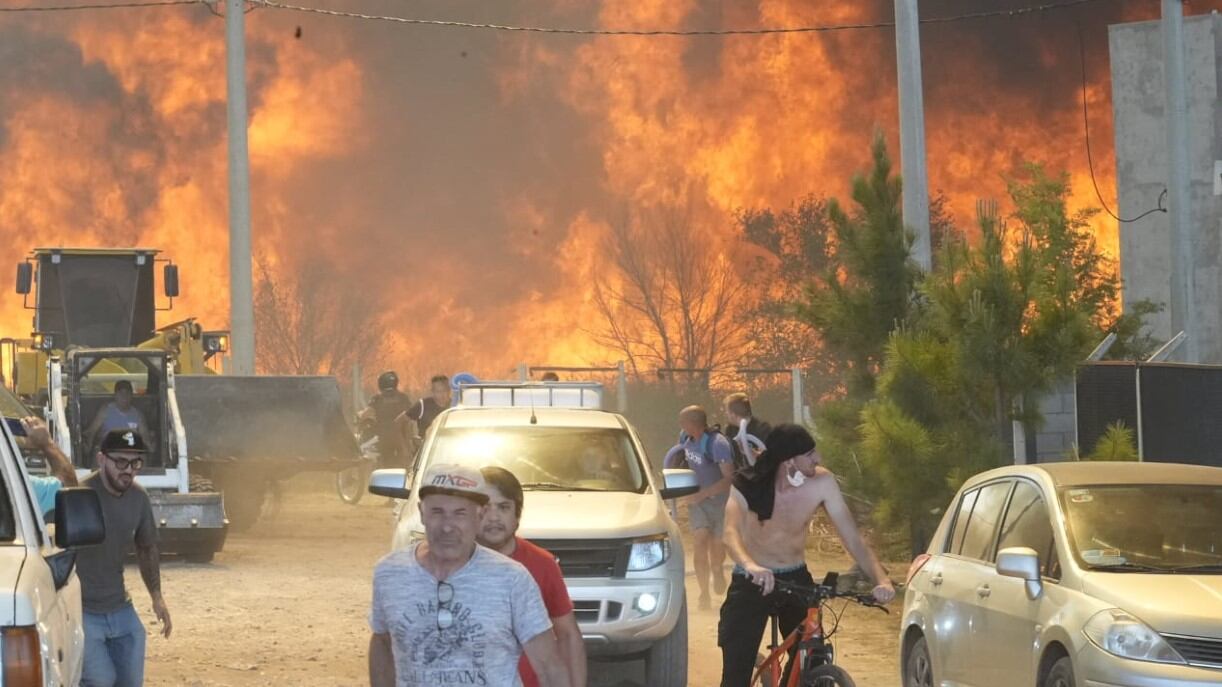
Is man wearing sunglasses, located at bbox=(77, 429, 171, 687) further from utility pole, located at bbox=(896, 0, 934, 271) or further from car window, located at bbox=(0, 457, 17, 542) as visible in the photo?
utility pole, located at bbox=(896, 0, 934, 271)

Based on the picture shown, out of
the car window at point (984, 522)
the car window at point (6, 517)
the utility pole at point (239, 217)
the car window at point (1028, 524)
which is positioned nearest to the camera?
the car window at point (6, 517)

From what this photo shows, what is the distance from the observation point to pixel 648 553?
501 inches

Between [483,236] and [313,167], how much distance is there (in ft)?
18.5

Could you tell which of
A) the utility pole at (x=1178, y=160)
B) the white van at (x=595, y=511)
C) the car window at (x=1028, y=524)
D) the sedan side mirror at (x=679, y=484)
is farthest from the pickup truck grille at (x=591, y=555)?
the utility pole at (x=1178, y=160)

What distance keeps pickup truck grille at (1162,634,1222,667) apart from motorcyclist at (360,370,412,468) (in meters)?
20.2

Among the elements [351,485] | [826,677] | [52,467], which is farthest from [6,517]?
[351,485]

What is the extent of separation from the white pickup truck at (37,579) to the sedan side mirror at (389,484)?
4.91 metres

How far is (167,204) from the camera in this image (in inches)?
2322

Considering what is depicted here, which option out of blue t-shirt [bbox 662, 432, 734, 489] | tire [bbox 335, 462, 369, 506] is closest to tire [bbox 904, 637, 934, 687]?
blue t-shirt [bbox 662, 432, 734, 489]

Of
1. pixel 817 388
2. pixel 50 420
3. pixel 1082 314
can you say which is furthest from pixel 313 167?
pixel 1082 314

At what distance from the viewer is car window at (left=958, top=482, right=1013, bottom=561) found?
10.4 meters

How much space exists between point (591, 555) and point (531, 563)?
5371mm

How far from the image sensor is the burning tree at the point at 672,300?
47156 millimetres

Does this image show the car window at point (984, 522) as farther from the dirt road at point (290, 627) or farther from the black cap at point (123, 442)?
the black cap at point (123, 442)
